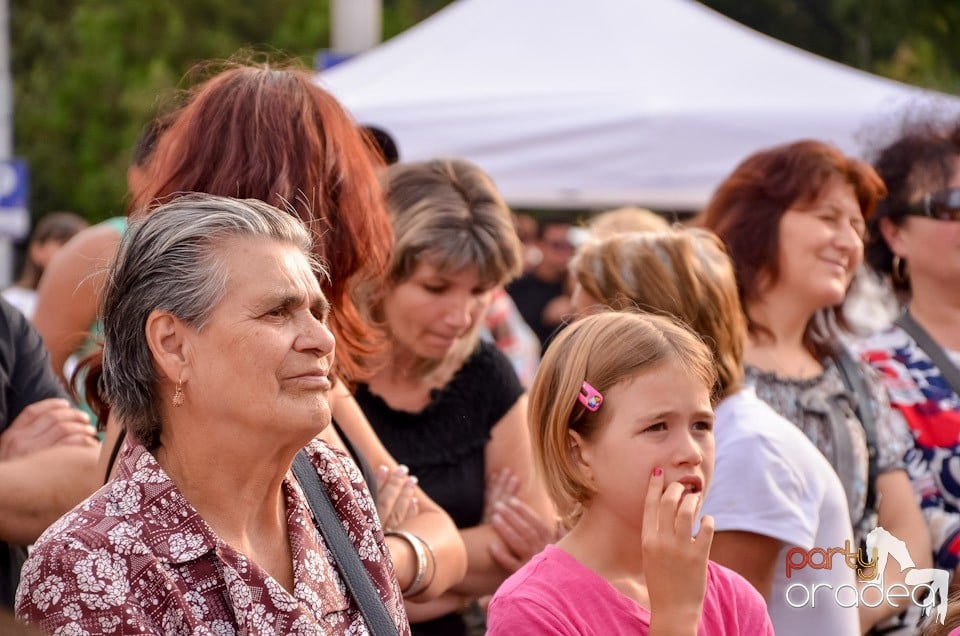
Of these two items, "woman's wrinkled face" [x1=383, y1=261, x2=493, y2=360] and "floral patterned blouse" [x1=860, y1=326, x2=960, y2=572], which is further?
"floral patterned blouse" [x1=860, y1=326, x2=960, y2=572]

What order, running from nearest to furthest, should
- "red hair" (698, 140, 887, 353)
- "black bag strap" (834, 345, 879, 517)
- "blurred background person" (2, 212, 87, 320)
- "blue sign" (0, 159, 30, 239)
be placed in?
"black bag strap" (834, 345, 879, 517) < "red hair" (698, 140, 887, 353) < "blurred background person" (2, 212, 87, 320) < "blue sign" (0, 159, 30, 239)

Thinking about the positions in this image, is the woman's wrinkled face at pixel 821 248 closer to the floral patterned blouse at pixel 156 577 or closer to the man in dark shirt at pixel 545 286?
the floral patterned blouse at pixel 156 577

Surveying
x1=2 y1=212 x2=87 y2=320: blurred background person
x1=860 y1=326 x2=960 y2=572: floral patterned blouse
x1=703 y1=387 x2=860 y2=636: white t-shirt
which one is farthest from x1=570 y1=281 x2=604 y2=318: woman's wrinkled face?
x1=2 y1=212 x2=87 y2=320: blurred background person

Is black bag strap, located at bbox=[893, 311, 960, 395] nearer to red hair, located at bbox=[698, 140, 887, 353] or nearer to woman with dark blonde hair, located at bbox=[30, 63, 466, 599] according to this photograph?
red hair, located at bbox=[698, 140, 887, 353]

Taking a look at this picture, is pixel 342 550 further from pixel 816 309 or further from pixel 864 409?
pixel 816 309

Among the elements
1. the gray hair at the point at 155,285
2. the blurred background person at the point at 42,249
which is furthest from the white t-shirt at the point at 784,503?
the blurred background person at the point at 42,249

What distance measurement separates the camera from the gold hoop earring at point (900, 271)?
178 inches

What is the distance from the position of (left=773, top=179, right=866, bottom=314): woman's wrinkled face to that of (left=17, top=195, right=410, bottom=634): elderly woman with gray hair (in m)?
2.06

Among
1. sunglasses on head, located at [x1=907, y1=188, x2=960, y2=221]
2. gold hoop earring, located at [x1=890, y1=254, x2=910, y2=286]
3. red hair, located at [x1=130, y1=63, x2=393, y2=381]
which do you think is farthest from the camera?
gold hoop earring, located at [x1=890, y1=254, x2=910, y2=286]

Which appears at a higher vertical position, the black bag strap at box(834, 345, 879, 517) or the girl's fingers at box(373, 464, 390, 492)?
the girl's fingers at box(373, 464, 390, 492)

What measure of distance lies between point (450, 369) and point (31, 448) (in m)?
1.26

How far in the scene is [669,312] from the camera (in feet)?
10.4

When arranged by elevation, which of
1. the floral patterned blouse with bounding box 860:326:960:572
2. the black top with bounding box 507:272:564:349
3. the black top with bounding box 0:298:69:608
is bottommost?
the black top with bounding box 507:272:564:349

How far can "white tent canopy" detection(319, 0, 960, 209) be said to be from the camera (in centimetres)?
685
